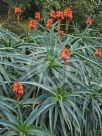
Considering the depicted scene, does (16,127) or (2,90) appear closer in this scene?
(16,127)

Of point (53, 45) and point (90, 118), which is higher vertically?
point (53, 45)

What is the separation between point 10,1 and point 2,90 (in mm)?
6013

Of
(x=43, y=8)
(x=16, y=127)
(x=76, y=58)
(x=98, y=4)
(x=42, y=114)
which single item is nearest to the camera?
(x=16, y=127)

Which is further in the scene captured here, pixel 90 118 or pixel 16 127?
pixel 90 118

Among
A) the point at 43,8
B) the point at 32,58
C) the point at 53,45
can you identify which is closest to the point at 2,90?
the point at 32,58

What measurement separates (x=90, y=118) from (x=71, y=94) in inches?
14.2

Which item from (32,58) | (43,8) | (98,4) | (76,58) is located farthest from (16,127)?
(98,4)

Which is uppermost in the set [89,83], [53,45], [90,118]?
[53,45]

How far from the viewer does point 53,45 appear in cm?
480

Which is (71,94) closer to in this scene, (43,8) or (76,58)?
(76,58)

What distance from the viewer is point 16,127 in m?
3.67

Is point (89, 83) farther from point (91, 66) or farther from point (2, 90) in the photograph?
point (2, 90)

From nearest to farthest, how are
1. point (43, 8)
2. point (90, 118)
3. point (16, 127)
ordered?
point (16, 127) → point (90, 118) → point (43, 8)

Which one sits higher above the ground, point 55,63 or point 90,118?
point 55,63
